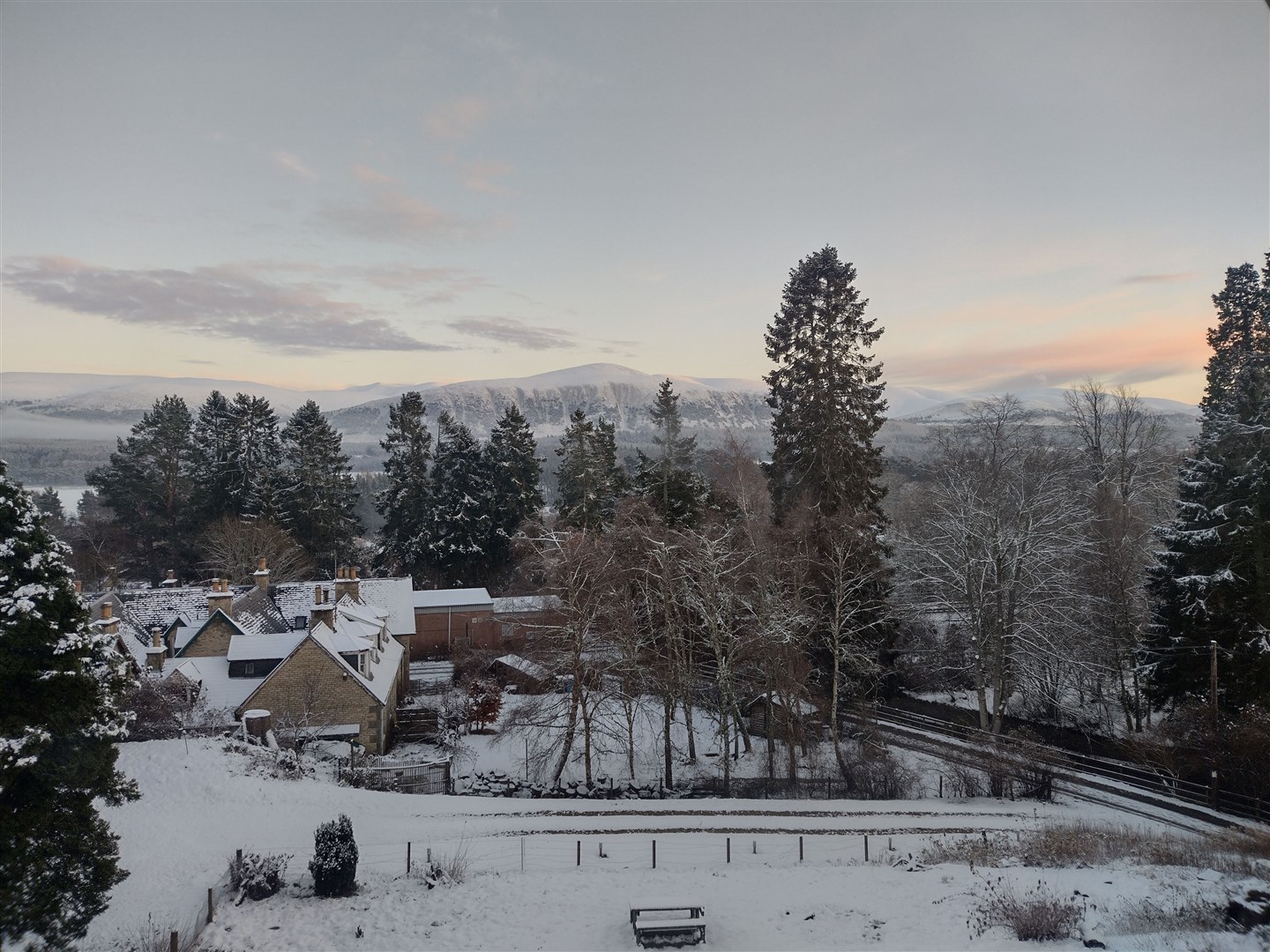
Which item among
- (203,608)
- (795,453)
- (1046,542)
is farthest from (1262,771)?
(203,608)

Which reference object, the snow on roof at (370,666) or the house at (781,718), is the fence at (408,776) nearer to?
the snow on roof at (370,666)

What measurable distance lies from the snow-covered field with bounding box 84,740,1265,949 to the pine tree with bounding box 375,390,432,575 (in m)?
32.6

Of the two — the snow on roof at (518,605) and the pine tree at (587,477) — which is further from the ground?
the pine tree at (587,477)

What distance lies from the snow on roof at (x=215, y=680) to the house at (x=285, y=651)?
0.05 metres

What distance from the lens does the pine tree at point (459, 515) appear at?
5447cm

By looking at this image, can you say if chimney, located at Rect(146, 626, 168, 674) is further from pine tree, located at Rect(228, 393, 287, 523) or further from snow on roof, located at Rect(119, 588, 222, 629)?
pine tree, located at Rect(228, 393, 287, 523)

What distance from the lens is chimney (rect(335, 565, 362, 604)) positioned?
37.9m

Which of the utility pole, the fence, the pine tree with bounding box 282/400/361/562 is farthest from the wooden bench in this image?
the pine tree with bounding box 282/400/361/562

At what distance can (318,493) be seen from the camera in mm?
54375

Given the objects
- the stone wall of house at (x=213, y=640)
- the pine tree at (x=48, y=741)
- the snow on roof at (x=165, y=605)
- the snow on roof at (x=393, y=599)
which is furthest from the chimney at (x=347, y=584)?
the pine tree at (x=48, y=741)

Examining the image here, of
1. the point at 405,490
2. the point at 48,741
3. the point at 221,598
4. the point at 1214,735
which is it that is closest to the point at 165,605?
the point at 221,598

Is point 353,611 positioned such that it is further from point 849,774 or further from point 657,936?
point 657,936

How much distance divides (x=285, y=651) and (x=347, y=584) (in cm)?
736

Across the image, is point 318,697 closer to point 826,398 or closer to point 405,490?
point 826,398
